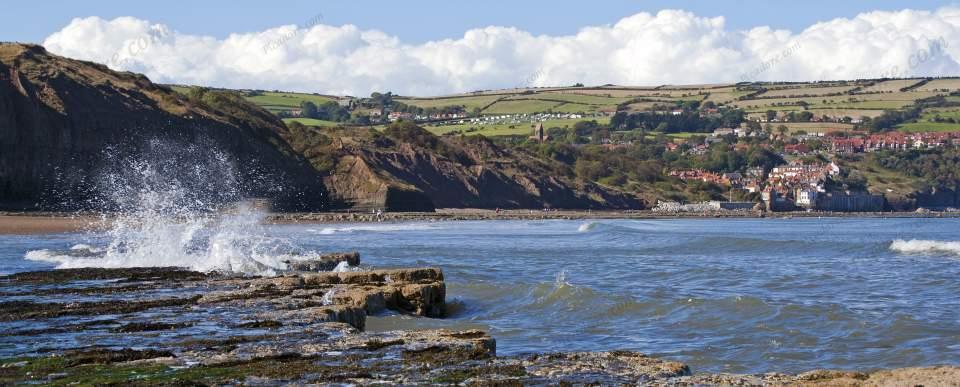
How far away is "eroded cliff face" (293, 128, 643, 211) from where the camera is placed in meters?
99.1

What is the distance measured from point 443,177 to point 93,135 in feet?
177

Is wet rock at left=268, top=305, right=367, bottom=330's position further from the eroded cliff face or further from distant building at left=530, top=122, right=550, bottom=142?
distant building at left=530, top=122, right=550, bottom=142

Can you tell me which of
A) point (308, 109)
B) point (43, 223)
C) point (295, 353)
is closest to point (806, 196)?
point (308, 109)

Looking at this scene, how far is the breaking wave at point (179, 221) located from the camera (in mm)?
28953

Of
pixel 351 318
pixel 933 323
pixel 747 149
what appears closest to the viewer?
pixel 351 318

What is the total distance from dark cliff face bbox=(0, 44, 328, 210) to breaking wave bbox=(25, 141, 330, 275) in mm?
837

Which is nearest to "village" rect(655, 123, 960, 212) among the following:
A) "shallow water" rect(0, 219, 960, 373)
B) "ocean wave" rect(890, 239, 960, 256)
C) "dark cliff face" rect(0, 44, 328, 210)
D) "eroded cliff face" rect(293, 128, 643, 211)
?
"eroded cliff face" rect(293, 128, 643, 211)

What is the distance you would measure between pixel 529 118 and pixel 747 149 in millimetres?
35132

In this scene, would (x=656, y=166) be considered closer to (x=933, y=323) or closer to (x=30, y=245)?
(x=30, y=245)

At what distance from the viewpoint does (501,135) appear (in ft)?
567

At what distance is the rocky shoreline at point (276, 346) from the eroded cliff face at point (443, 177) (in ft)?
251

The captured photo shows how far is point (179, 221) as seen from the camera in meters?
50.8

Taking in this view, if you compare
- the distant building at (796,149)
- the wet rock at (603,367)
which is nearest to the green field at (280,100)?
the distant building at (796,149)

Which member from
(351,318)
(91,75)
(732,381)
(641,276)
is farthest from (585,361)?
(91,75)
